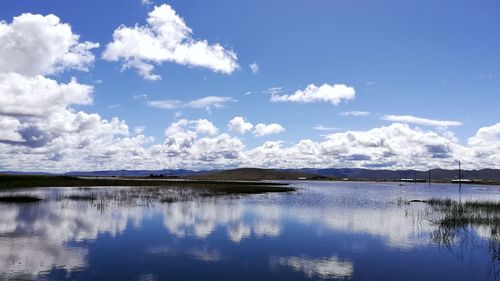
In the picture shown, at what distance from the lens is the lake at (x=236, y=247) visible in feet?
75.9

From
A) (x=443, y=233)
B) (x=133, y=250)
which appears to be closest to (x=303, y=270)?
(x=133, y=250)

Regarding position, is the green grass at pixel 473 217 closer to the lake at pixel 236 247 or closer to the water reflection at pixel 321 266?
the lake at pixel 236 247

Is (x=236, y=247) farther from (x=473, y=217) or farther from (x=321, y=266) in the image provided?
(x=473, y=217)

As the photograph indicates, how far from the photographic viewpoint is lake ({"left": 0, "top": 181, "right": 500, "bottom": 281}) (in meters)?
23.1

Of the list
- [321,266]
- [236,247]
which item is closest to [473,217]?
[321,266]

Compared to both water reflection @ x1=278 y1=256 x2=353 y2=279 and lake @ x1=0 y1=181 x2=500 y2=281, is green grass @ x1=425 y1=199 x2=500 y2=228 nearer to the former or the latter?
lake @ x1=0 y1=181 x2=500 y2=281

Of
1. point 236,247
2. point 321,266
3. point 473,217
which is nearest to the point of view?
point 321,266

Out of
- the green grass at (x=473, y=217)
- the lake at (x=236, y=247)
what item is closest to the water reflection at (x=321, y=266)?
the lake at (x=236, y=247)

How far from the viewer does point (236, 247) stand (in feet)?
98.9

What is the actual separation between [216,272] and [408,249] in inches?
594

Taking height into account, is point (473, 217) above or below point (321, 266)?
above

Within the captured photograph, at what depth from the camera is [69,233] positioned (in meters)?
34.6

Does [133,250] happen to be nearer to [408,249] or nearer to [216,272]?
[216,272]

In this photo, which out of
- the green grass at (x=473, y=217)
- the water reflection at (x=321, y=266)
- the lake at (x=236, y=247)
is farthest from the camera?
the green grass at (x=473, y=217)
